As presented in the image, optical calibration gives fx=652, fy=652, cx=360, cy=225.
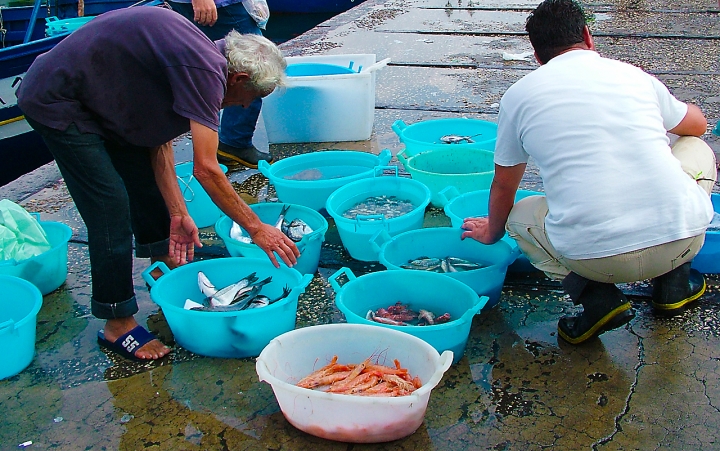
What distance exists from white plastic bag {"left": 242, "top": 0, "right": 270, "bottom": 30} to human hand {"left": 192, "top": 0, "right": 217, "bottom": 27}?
0.94ft

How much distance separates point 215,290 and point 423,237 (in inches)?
44.2

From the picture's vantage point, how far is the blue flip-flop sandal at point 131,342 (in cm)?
286

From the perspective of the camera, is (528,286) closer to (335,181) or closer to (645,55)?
→ (335,181)

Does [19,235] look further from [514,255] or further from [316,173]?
[514,255]

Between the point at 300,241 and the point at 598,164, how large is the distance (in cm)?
150

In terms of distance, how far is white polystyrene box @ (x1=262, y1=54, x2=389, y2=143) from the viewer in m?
5.01

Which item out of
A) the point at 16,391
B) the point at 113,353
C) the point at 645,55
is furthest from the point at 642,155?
the point at 645,55

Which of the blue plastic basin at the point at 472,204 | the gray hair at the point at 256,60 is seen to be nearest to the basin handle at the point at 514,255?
the blue plastic basin at the point at 472,204

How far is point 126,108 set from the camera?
271 centimetres

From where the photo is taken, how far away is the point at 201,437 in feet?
7.82

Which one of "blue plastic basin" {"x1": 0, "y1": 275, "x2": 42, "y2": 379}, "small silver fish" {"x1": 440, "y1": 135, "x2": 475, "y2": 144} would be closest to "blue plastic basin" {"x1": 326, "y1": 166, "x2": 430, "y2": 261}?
"small silver fish" {"x1": 440, "y1": 135, "x2": 475, "y2": 144}

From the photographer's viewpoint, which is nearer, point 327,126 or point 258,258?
point 258,258

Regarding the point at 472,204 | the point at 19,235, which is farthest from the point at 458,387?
the point at 19,235

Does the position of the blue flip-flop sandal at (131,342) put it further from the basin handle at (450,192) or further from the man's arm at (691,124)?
the man's arm at (691,124)
